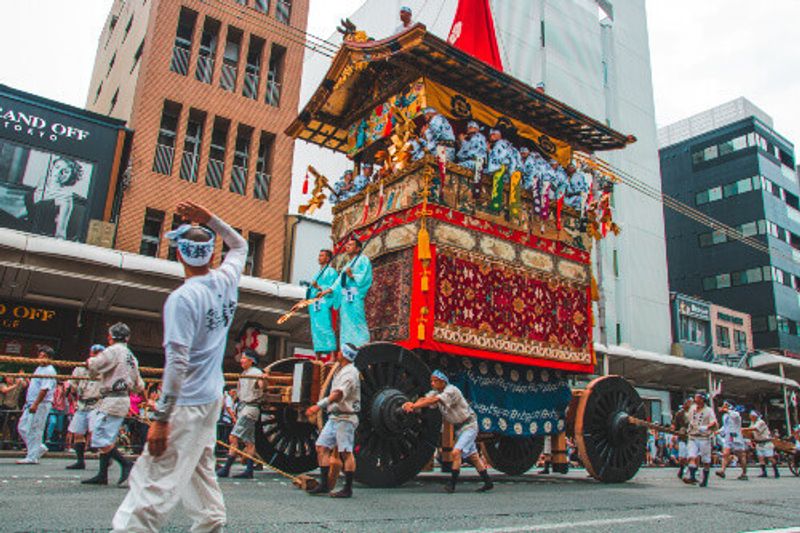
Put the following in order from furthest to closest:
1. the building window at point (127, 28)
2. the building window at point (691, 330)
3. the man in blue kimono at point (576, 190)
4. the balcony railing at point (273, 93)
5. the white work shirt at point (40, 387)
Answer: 1. the building window at point (691, 330)
2. the building window at point (127, 28)
3. the balcony railing at point (273, 93)
4. the man in blue kimono at point (576, 190)
5. the white work shirt at point (40, 387)

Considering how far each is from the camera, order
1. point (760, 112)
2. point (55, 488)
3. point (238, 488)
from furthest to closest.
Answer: point (760, 112) → point (238, 488) → point (55, 488)

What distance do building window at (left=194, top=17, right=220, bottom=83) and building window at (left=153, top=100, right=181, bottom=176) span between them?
4.98 ft

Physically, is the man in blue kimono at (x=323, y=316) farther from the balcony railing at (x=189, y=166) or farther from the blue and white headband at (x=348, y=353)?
the balcony railing at (x=189, y=166)

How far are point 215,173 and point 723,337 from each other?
3454 cm

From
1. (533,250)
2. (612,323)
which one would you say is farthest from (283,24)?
(612,323)

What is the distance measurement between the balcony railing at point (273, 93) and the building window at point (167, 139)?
3.47 metres

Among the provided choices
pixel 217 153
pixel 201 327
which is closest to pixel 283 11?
pixel 217 153

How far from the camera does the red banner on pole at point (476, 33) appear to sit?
1255cm

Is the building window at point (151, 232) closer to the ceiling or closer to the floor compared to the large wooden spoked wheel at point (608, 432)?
closer to the ceiling

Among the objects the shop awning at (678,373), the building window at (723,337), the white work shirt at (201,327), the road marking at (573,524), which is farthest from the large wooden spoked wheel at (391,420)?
the building window at (723,337)

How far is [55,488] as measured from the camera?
6.61m

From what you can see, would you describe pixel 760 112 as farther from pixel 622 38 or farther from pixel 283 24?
pixel 283 24

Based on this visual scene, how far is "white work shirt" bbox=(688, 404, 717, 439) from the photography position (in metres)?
12.7

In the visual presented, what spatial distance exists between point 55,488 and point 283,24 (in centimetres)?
2096
